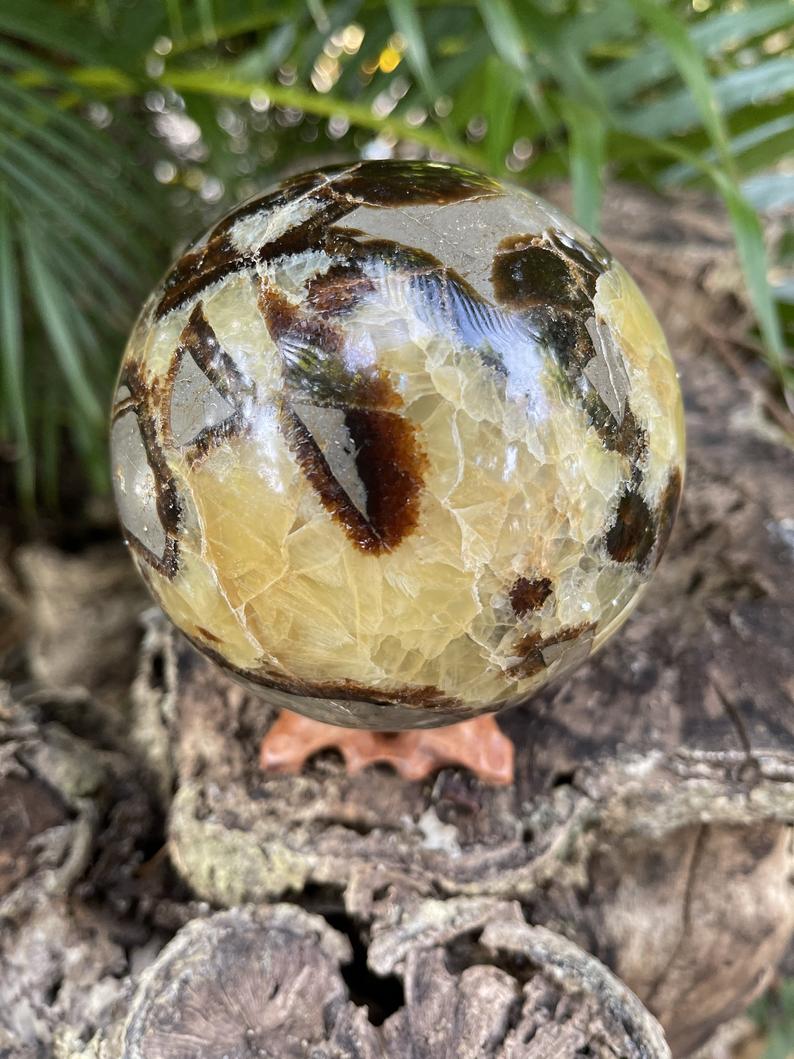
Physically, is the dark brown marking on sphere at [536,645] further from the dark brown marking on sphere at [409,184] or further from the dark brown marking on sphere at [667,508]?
the dark brown marking on sphere at [409,184]

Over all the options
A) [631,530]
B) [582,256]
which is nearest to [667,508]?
[631,530]

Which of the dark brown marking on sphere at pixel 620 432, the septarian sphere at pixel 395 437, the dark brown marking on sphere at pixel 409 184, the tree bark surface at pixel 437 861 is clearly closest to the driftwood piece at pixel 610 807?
the tree bark surface at pixel 437 861

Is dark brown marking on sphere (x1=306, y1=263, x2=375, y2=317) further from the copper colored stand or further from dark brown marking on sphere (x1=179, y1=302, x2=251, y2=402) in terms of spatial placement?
the copper colored stand

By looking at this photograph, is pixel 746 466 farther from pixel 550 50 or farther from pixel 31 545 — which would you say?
pixel 31 545

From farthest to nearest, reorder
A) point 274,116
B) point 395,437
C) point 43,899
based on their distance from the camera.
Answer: point 274,116
point 43,899
point 395,437

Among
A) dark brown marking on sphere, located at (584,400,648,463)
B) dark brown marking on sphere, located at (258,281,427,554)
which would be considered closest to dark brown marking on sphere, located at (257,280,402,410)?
dark brown marking on sphere, located at (258,281,427,554)

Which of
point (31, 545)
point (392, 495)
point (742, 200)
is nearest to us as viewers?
point (392, 495)

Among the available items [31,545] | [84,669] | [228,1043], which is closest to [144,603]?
[84,669]

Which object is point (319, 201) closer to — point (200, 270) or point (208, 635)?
point (200, 270)
